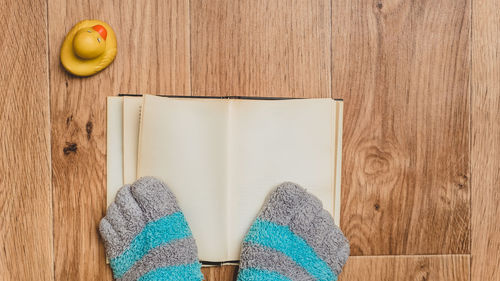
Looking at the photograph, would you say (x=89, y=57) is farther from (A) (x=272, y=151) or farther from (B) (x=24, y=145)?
(A) (x=272, y=151)

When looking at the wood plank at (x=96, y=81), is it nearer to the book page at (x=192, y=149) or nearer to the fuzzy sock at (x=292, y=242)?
the book page at (x=192, y=149)

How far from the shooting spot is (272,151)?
635 mm

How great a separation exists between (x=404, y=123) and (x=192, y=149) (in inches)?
12.3

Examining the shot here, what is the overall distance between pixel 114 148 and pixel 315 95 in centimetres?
30

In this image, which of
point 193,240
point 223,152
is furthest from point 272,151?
point 193,240

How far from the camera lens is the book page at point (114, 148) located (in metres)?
0.64

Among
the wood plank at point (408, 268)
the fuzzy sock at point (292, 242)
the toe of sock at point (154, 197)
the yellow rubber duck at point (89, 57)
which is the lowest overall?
the wood plank at point (408, 268)

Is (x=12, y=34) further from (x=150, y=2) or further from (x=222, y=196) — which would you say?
(x=222, y=196)

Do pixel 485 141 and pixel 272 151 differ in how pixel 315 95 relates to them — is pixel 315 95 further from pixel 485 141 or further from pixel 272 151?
pixel 485 141

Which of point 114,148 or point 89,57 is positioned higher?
point 89,57

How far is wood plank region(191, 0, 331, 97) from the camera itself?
64 centimetres

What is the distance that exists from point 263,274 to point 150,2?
421mm

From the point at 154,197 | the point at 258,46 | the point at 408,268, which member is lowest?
the point at 408,268

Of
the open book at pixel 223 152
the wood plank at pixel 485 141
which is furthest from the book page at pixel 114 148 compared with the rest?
the wood plank at pixel 485 141
